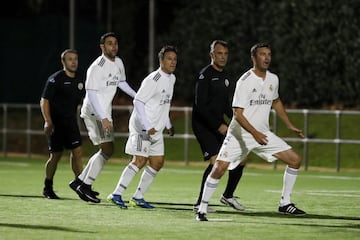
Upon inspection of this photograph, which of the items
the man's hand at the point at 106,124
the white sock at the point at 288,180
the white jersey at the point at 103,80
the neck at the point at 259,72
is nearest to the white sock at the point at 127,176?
the man's hand at the point at 106,124

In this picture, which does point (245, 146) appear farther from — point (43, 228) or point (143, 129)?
point (43, 228)

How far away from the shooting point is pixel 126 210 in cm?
1602

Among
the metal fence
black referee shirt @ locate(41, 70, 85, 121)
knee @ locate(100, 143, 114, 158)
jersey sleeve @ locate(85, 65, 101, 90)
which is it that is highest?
jersey sleeve @ locate(85, 65, 101, 90)

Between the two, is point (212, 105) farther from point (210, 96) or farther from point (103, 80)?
point (103, 80)

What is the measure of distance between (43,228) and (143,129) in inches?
112

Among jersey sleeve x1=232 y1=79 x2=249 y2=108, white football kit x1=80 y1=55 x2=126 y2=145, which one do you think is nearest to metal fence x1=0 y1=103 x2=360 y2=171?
white football kit x1=80 y1=55 x2=126 y2=145

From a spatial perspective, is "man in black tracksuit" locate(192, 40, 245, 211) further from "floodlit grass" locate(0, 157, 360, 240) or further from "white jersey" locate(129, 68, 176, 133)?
"floodlit grass" locate(0, 157, 360, 240)

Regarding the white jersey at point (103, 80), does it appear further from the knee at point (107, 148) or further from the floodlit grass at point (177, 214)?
the floodlit grass at point (177, 214)

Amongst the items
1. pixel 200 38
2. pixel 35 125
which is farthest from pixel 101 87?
pixel 35 125

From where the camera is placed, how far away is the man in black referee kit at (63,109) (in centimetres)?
1803

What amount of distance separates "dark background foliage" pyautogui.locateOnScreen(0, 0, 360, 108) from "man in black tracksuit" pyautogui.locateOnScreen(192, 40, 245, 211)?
15137 millimetres

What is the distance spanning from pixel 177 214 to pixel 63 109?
343 cm

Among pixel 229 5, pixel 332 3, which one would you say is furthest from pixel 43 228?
pixel 229 5

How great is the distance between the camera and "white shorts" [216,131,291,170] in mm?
14812
